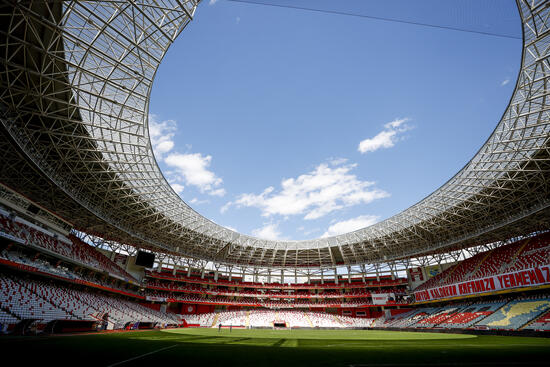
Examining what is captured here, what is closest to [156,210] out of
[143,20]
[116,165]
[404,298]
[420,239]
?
[116,165]

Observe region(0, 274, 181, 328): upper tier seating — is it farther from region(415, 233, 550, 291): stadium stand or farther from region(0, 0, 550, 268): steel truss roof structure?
region(415, 233, 550, 291): stadium stand

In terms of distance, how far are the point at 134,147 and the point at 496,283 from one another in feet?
140

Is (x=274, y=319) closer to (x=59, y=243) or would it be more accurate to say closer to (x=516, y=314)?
(x=516, y=314)

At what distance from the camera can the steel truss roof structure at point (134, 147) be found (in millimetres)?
14766

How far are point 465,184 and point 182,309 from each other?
5008 cm

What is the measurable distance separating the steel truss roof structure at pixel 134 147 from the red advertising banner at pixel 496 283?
6.06 m

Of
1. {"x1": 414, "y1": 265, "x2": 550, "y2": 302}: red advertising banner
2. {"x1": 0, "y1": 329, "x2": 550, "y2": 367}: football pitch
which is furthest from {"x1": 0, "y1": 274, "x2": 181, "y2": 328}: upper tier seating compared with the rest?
{"x1": 414, "y1": 265, "x2": 550, "y2": 302}: red advertising banner

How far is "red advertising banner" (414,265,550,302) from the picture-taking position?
26000 mm

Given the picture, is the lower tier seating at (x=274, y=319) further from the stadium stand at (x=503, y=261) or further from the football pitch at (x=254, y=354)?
the football pitch at (x=254, y=354)

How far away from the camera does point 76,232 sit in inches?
1516

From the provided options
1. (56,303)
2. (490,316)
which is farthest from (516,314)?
(56,303)

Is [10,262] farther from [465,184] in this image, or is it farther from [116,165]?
[465,184]

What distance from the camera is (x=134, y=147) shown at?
2450 centimetres

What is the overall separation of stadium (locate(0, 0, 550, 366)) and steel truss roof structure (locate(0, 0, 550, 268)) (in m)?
0.18
